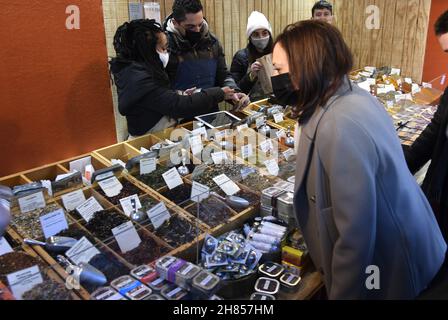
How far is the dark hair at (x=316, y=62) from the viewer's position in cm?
128

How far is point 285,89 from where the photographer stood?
1.38m

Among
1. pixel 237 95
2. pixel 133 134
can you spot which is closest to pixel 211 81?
pixel 237 95

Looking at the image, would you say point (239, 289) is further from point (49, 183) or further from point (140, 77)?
point (140, 77)

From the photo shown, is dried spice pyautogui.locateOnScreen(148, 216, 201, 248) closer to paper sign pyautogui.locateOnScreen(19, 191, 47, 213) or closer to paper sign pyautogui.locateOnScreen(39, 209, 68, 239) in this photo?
paper sign pyautogui.locateOnScreen(39, 209, 68, 239)

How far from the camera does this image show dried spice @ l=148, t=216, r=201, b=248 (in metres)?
1.66

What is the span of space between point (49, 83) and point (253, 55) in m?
1.89

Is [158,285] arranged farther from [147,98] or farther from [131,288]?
[147,98]

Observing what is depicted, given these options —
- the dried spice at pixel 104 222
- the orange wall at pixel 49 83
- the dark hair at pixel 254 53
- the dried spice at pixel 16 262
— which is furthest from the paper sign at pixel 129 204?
the dark hair at pixel 254 53

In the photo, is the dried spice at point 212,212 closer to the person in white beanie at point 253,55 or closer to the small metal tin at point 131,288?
the small metal tin at point 131,288

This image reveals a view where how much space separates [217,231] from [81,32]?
1.74 metres

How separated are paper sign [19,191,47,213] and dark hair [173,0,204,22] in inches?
61.9

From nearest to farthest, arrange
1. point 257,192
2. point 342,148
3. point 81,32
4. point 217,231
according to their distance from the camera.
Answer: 1. point 342,148
2. point 217,231
3. point 257,192
4. point 81,32

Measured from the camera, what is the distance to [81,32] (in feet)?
8.75

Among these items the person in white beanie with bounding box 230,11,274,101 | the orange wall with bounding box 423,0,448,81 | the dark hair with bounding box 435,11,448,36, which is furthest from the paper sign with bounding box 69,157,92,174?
the orange wall with bounding box 423,0,448,81
